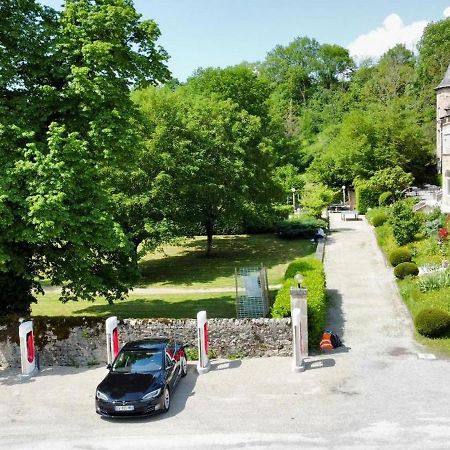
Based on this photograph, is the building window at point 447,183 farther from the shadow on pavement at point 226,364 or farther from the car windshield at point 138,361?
the car windshield at point 138,361

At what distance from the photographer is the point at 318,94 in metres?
91.0

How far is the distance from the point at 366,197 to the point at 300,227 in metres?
12.2

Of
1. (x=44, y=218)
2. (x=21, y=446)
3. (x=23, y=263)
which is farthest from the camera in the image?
(x=23, y=263)

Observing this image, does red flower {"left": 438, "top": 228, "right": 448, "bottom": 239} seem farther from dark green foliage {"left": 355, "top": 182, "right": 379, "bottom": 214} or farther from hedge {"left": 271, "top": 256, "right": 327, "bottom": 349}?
dark green foliage {"left": 355, "top": 182, "right": 379, "bottom": 214}

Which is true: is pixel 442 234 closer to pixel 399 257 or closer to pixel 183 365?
pixel 399 257

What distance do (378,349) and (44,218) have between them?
1147 cm

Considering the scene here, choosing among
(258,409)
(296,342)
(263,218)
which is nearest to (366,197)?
(263,218)

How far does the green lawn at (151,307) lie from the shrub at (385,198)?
26.9m

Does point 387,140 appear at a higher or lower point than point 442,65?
lower

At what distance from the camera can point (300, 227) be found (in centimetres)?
4225

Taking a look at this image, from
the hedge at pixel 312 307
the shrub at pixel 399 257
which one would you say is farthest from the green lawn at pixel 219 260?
the hedge at pixel 312 307

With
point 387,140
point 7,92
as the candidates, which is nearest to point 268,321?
point 7,92

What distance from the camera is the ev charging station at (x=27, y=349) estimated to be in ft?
55.8

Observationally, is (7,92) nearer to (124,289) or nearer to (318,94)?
(124,289)
